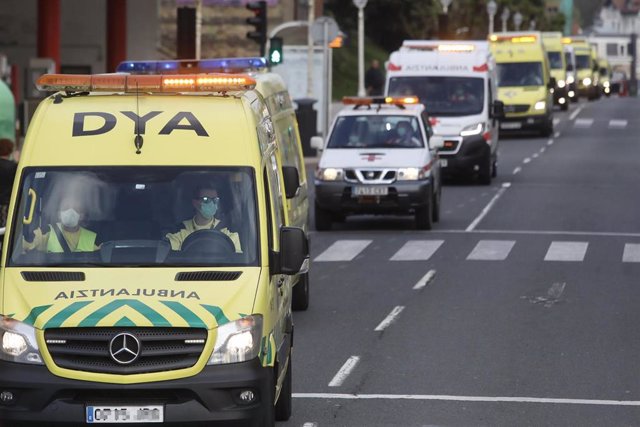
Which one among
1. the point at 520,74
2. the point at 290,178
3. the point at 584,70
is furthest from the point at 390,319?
the point at 584,70

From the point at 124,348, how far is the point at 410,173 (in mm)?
16179

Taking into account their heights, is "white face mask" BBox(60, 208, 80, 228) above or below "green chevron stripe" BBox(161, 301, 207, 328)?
above

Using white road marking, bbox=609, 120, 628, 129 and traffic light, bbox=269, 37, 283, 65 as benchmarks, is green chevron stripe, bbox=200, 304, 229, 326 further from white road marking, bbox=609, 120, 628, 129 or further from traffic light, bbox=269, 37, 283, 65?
white road marking, bbox=609, 120, 628, 129

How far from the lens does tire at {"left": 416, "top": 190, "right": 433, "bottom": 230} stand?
25578 mm

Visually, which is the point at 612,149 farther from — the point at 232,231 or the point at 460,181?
the point at 232,231

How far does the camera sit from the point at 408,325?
16.4 m

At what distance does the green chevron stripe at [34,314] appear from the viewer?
9477mm

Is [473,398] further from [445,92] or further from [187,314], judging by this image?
[445,92]

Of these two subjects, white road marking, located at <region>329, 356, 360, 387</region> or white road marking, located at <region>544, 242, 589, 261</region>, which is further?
white road marking, located at <region>544, 242, 589, 261</region>

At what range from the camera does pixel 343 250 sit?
918 inches

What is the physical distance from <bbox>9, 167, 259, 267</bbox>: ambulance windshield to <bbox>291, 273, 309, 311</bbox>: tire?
21.0 ft

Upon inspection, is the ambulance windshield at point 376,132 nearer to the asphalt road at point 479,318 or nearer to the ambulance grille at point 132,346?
the asphalt road at point 479,318

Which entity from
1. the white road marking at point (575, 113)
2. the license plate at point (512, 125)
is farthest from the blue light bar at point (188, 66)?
the white road marking at point (575, 113)

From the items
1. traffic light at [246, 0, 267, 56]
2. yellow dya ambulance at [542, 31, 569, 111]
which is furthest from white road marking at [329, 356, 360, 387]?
yellow dya ambulance at [542, 31, 569, 111]
